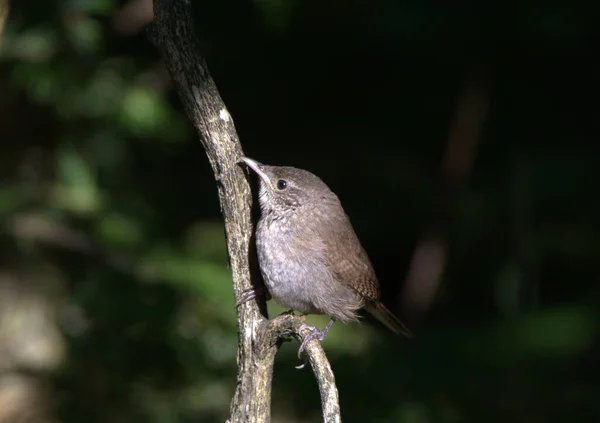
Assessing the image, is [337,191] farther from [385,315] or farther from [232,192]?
[232,192]

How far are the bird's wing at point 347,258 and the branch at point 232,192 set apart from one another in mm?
822

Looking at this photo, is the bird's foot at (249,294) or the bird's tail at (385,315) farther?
the bird's tail at (385,315)

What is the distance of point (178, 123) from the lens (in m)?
5.45

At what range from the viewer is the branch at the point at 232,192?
264cm

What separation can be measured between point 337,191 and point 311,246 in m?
2.68

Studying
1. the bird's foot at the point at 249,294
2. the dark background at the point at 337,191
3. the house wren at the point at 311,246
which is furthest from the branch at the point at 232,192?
the dark background at the point at 337,191

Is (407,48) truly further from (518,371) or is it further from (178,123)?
(518,371)

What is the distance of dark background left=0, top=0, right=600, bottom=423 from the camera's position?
4.58m

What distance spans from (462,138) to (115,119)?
2479 mm

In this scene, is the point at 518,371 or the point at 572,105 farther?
the point at 572,105

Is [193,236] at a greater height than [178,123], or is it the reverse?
[178,123]

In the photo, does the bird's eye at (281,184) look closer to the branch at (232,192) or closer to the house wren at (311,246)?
the house wren at (311,246)

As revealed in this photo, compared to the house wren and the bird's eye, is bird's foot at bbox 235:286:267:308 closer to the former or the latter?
the house wren

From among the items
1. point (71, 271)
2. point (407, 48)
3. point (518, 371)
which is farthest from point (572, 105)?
point (71, 271)
